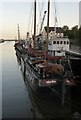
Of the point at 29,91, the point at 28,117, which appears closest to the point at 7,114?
the point at 28,117

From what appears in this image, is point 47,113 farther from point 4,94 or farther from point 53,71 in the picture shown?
point 4,94

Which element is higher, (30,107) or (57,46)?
(57,46)

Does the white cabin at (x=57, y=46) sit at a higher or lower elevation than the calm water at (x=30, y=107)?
higher

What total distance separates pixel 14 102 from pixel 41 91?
2.09 m

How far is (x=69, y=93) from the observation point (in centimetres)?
2250

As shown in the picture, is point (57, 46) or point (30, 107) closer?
point (30, 107)

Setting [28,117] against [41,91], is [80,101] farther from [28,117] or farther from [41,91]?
[28,117]

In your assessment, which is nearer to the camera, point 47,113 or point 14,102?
point 47,113

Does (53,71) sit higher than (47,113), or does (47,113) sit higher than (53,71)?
(53,71)

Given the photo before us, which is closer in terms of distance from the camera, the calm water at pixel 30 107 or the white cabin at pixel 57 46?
the calm water at pixel 30 107

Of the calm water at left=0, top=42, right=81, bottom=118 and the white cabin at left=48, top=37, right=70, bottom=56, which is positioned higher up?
the white cabin at left=48, top=37, right=70, bottom=56

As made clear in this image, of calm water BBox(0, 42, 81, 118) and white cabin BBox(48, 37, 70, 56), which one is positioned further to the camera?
white cabin BBox(48, 37, 70, 56)

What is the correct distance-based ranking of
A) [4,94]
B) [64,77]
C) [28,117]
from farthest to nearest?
[4,94] < [64,77] < [28,117]

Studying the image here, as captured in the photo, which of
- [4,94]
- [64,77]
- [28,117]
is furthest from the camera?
[4,94]
